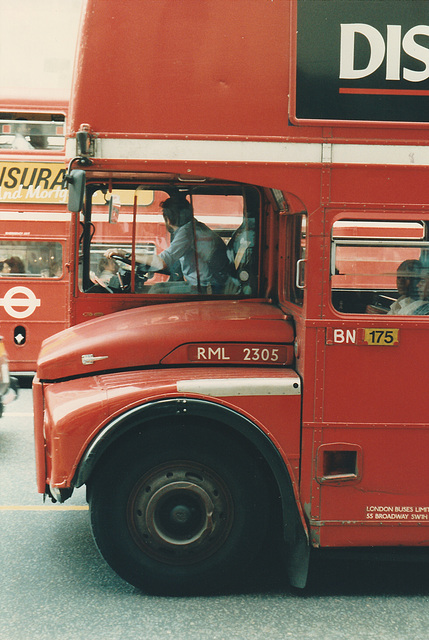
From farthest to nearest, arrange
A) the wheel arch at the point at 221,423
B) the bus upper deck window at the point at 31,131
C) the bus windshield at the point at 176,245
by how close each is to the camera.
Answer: the bus upper deck window at the point at 31,131, the bus windshield at the point at 176,245, the wheel arch at the point at 221,423

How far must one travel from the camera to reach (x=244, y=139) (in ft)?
12.1

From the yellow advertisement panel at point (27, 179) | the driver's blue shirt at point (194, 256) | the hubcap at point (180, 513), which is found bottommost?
the hubcap at point (180, 513)

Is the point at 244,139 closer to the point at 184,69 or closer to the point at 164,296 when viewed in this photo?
the point at 184,69

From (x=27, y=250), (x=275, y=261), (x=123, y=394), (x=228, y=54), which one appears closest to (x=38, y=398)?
(x=123, y=394)

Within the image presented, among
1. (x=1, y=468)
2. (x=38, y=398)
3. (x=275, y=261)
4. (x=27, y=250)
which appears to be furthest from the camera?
(x=27, y=250)

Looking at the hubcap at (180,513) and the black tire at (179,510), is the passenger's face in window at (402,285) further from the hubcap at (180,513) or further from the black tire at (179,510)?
the hubcap at (180,513)

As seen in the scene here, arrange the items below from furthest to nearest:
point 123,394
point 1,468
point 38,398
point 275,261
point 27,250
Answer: point 27,250
point 1,468
point 275,261
point 38,398
point 123,394

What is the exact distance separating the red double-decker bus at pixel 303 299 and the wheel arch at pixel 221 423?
1 cm

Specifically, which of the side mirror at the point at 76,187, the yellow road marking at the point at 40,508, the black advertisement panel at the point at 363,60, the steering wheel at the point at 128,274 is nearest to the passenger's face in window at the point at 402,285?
the black advertisement panel at the point at 363,60

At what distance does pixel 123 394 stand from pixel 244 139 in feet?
4.97

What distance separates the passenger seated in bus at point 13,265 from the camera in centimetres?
983

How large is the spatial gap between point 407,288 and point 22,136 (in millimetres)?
7410

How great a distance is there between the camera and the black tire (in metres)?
3.76

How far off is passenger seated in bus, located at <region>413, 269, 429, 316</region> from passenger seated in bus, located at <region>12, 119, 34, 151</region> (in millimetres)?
7374
